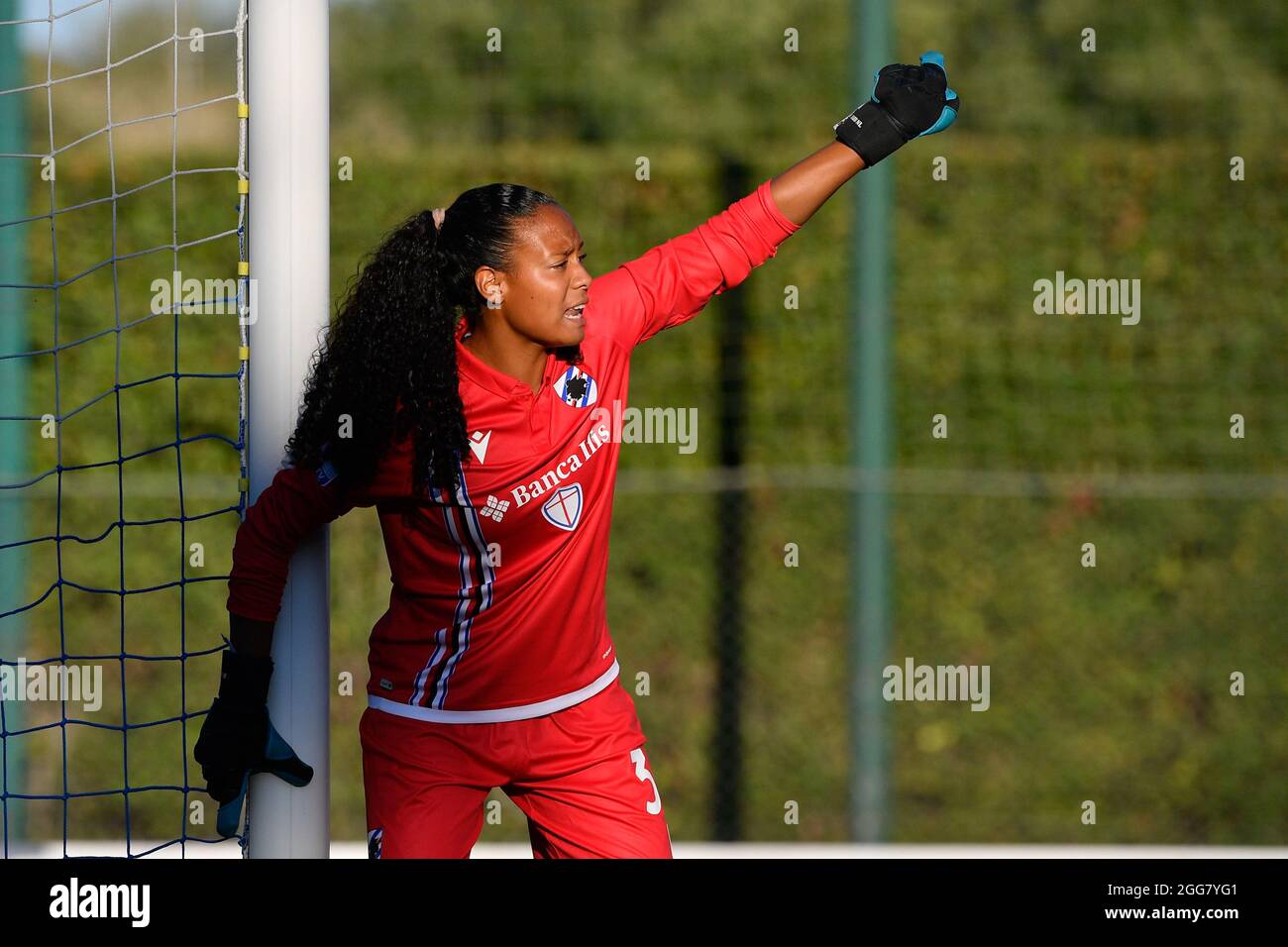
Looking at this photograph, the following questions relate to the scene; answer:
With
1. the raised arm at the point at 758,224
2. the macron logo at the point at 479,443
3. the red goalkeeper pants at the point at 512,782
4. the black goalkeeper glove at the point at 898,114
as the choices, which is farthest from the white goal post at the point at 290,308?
the black goalkeeper glove at the point at 898,114

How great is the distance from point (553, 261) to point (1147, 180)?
12.5ft

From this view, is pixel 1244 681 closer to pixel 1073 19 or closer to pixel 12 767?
pixel 1073 19

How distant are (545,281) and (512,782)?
933 millimetres

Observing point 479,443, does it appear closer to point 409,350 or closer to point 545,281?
point 409,350

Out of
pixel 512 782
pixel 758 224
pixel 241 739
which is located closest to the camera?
pixel 241 739

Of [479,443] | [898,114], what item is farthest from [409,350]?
[898,114]

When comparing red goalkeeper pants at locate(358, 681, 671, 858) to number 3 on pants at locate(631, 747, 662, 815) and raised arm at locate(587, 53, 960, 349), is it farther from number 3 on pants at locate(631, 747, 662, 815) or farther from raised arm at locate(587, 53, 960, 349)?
raised arm at locate(587, 53, 960, 349)

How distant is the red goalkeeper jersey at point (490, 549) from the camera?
8.58 feet

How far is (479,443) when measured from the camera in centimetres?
267

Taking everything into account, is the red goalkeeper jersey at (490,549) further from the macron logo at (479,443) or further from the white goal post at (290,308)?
the white goal post at (290,308)

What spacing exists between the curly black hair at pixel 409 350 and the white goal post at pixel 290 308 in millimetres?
80

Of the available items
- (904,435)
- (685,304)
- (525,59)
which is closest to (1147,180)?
(904,435)

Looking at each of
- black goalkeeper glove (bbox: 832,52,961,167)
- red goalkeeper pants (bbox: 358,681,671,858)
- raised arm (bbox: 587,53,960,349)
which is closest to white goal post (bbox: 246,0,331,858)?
red goalkeeper pants (bbox: 358,681,671,858)

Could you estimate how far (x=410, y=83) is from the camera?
23.5 ft
